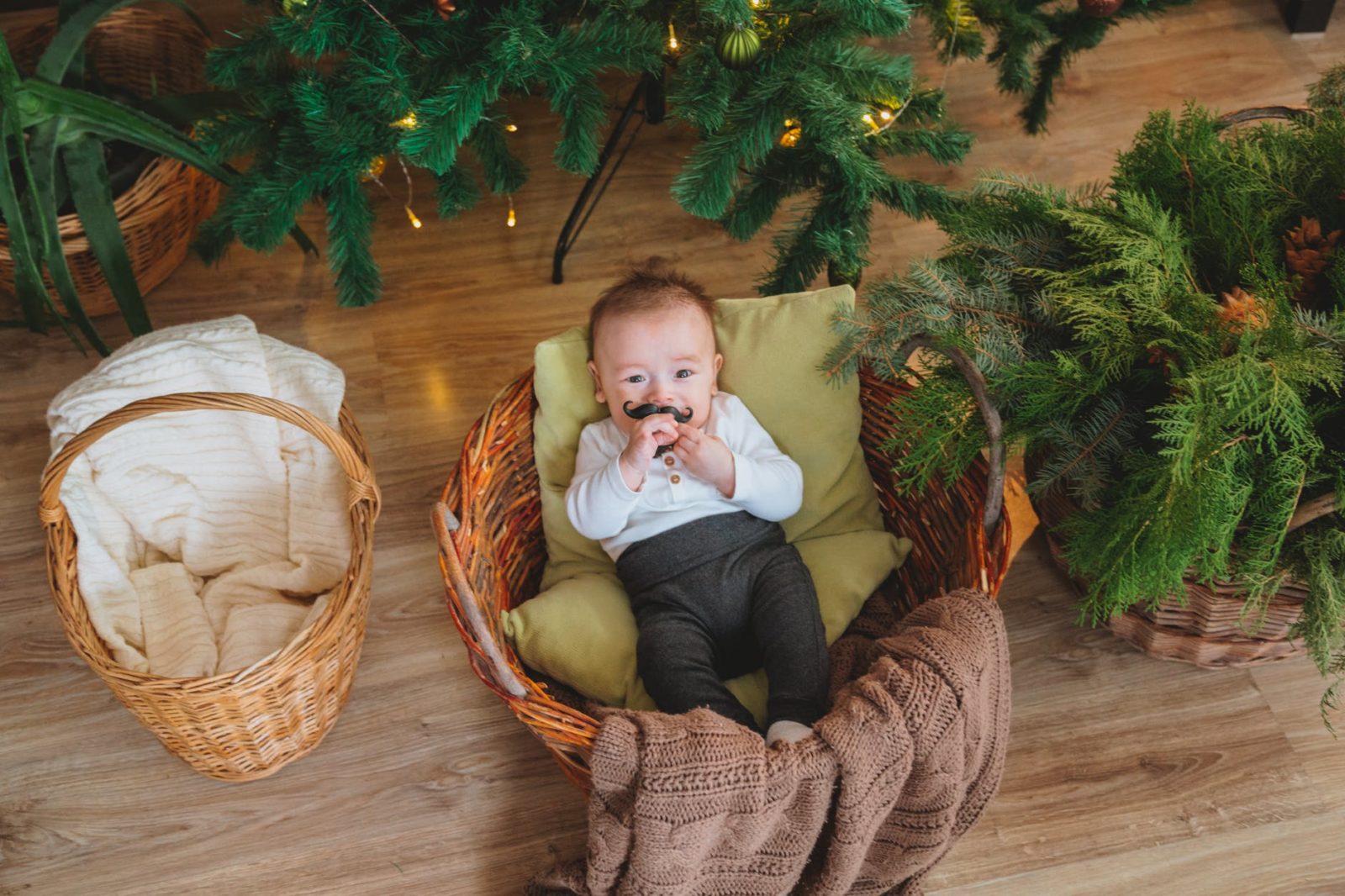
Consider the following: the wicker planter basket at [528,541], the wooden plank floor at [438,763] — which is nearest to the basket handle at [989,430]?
the wicker planter basket at [528,541]

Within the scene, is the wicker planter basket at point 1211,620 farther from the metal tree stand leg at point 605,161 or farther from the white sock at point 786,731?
the metal tree stand leg at point 605,161

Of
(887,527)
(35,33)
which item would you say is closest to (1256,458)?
(887,527)

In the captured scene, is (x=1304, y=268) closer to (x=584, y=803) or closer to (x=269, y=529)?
(x=584, y=803)

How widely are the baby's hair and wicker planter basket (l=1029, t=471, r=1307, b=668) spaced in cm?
52

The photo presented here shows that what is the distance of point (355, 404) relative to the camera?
1794 millimetres

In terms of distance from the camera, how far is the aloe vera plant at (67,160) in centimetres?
151

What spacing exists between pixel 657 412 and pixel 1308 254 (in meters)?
0.78

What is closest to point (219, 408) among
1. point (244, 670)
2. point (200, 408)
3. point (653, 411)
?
point (200, 408)

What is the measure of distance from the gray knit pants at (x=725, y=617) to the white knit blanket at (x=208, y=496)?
45cm

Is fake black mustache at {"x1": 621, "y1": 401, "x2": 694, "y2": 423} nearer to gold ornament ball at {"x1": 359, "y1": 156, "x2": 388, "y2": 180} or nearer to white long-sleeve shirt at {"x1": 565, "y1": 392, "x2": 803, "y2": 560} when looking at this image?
white long-sleeve shirt at {"x1": 565, "y1": 392, "x2": 803, "y2": 560}

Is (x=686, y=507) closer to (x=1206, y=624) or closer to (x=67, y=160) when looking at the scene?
(x=1206, y=624)

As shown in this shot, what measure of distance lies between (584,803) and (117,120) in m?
1.15

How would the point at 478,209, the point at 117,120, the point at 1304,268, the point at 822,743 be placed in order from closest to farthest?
1. the point at 822,743
2. the point at 1304,268
3. the point at 117,120
4. the point at 478,209

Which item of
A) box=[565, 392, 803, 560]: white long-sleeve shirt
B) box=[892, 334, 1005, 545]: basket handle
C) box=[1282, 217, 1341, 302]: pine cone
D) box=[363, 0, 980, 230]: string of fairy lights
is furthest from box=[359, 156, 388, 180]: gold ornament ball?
box=[1282, 217, 1341, 302]: pine cone
